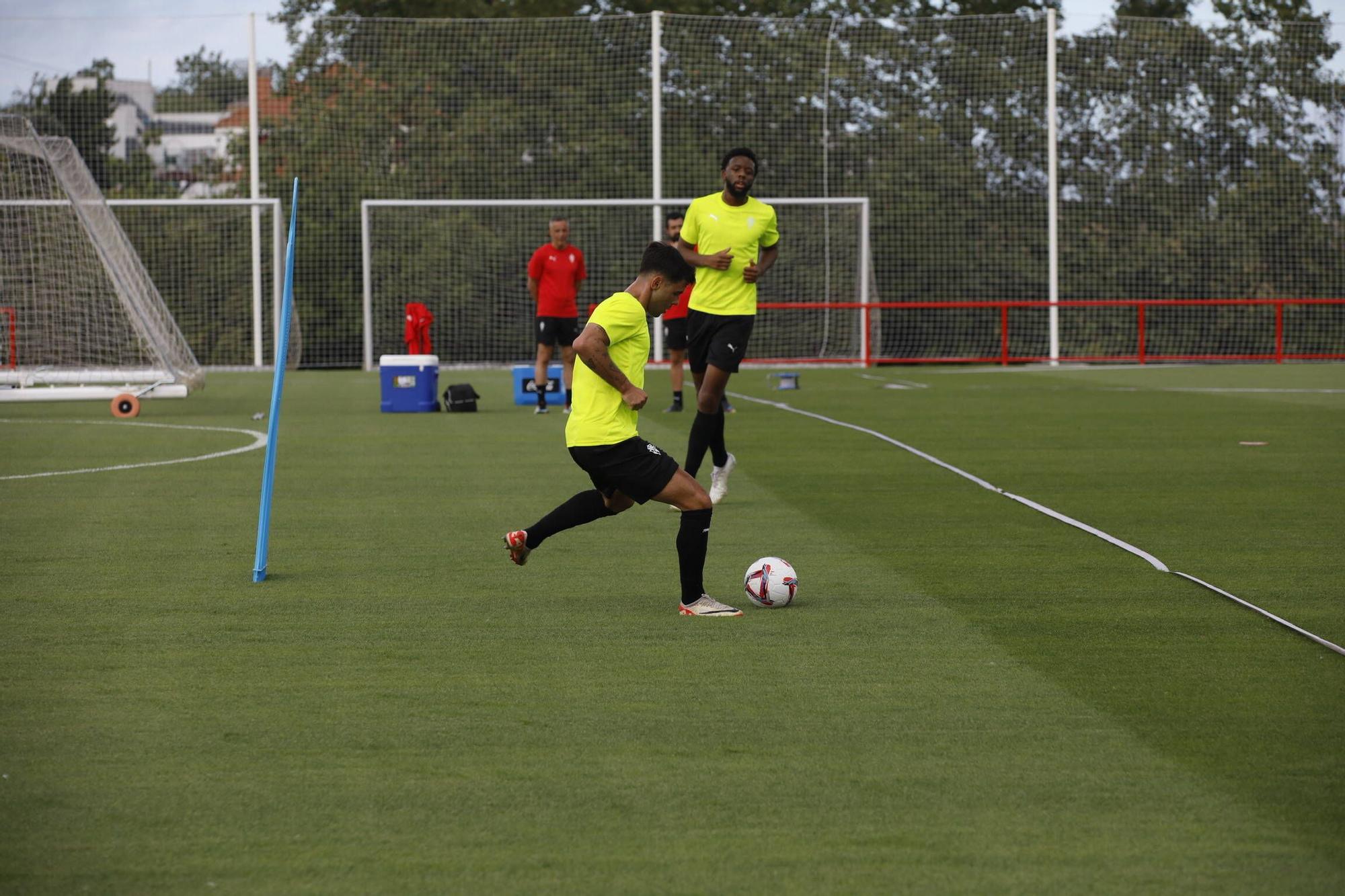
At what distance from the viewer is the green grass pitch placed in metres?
3.61

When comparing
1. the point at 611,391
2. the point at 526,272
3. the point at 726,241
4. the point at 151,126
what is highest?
the point at 151,126

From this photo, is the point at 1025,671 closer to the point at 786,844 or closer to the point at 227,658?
the point at 786,844

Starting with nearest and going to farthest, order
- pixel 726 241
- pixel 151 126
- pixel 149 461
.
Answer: pixel 726 241
pixel 149 461
pixel 151 126

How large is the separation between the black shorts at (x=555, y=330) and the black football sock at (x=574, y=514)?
11.2m

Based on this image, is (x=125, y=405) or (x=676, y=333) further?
(x=676, y=333)

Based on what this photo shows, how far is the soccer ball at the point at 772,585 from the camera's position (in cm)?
643

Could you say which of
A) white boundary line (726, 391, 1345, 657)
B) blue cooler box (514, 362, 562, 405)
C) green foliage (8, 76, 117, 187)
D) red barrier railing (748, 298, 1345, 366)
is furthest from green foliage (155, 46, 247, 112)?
white boundary line (726, 391, 1345, 657)

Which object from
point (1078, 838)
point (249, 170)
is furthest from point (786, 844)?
point (249, 170)

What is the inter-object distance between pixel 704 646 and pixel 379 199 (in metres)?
27.0

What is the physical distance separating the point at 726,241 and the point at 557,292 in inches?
315

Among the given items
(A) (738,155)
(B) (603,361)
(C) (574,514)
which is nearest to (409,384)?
(A) (738,155)

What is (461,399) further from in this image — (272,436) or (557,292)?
(272,436)

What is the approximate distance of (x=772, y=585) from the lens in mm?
6418

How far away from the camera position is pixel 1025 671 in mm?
5344
